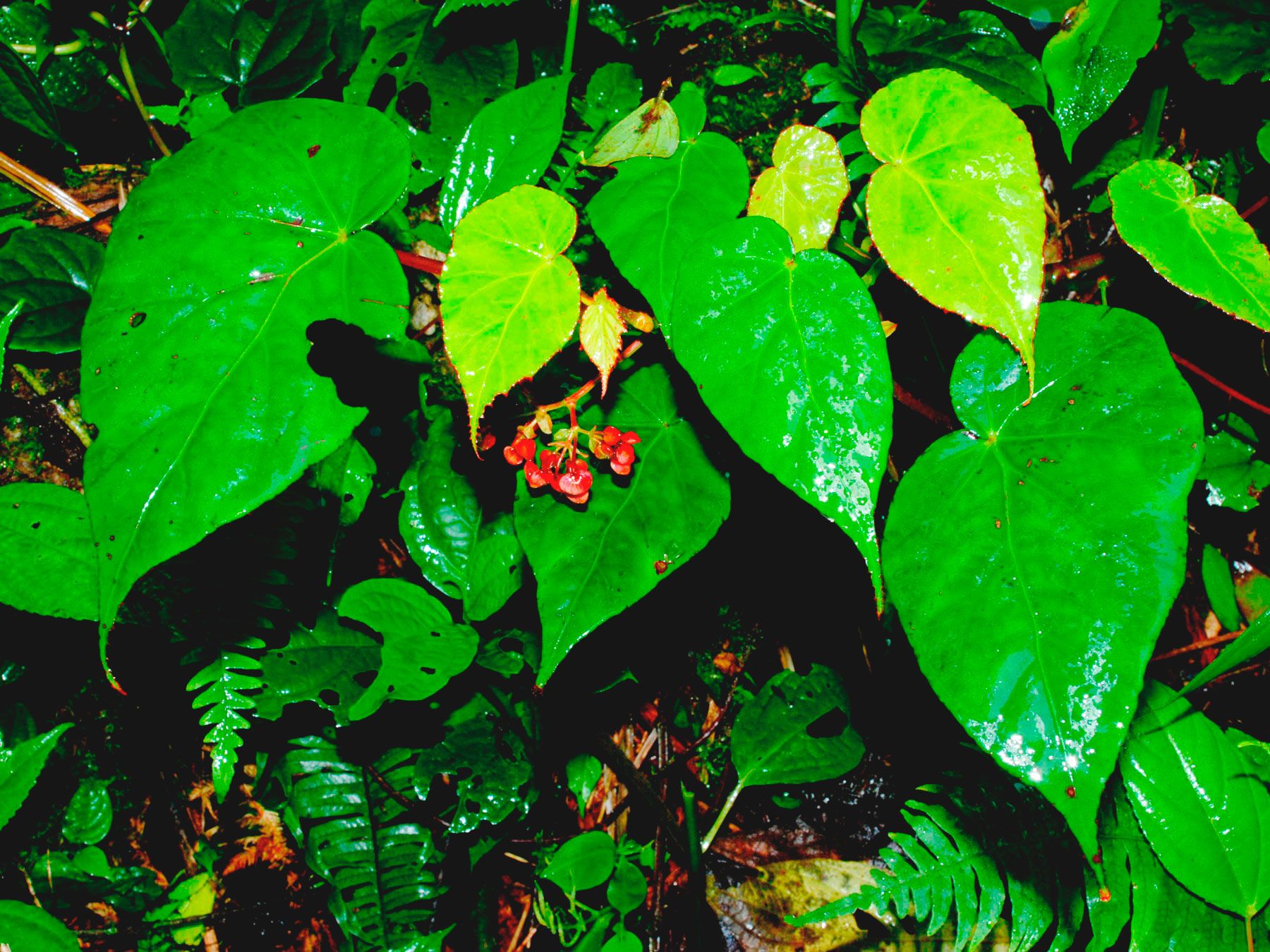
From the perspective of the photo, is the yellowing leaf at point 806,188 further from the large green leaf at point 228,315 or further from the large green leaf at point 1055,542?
the large green leaf at point 228,315

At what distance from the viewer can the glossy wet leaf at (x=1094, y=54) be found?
145 centimetres

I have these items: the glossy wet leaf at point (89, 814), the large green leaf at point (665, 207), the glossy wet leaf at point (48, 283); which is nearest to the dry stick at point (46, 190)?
the glossy wet leaf at point (48, 283)

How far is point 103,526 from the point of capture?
103cm

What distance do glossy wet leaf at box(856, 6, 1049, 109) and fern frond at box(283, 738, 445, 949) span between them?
7.13 ft

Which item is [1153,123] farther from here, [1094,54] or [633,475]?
[633,475]

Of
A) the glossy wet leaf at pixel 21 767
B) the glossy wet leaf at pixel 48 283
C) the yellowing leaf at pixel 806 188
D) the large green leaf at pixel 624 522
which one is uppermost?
the yellowing leaf at pixel 806 188

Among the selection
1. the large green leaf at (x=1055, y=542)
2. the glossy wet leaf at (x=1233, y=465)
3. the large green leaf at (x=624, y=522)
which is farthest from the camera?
the glossy wet leaf at (x=1233, y=465)

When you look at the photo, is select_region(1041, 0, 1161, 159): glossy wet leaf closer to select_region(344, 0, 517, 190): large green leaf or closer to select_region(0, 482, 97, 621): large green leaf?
select_region(344, 0, 517, 190): large green leaf

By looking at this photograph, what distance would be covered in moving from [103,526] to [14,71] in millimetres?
1435

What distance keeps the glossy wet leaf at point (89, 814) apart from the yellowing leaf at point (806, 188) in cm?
232

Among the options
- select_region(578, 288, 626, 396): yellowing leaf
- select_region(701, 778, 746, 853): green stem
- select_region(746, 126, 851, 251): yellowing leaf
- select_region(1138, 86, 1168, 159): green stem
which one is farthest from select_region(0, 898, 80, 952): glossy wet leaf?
select_region(1138, 86, 1168, 159): green stem

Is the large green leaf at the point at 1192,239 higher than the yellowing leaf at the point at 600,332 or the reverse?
higher

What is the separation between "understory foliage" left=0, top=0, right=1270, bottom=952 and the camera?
44.1 inches

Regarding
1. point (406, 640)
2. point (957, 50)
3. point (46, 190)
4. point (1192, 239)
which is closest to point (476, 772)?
point (406, 640)
